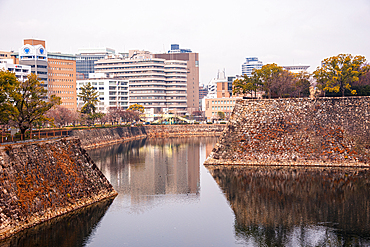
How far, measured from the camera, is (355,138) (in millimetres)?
50094

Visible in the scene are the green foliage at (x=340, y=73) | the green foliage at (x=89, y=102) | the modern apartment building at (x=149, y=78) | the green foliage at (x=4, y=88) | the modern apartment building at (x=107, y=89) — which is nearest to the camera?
the green foliage at (x=4, y=88)

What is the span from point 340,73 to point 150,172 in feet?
110

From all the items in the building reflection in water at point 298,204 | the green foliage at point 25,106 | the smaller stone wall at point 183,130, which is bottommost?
the building reflection in water at point 298,204

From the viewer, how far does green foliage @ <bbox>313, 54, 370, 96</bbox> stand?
184ft

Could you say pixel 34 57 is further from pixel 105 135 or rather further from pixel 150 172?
pixel 150 172

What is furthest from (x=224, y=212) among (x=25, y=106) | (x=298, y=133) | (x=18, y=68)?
(x=18, y=68)

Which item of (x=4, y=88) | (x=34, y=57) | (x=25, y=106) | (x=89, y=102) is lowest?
(x=25, y=106)

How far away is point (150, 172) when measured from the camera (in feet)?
162

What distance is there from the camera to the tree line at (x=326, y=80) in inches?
2221

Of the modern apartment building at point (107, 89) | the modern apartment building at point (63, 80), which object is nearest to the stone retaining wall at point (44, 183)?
the modern apartment building at point (63, 80)

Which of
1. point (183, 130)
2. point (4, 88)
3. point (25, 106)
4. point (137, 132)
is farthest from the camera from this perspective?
point (183, 130)

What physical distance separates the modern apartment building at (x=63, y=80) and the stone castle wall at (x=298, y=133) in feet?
337

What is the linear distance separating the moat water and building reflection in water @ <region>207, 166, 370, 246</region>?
7 cm

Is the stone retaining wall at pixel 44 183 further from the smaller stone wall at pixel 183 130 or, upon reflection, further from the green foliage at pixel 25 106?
the smaller stone wall at pixel 183 130
